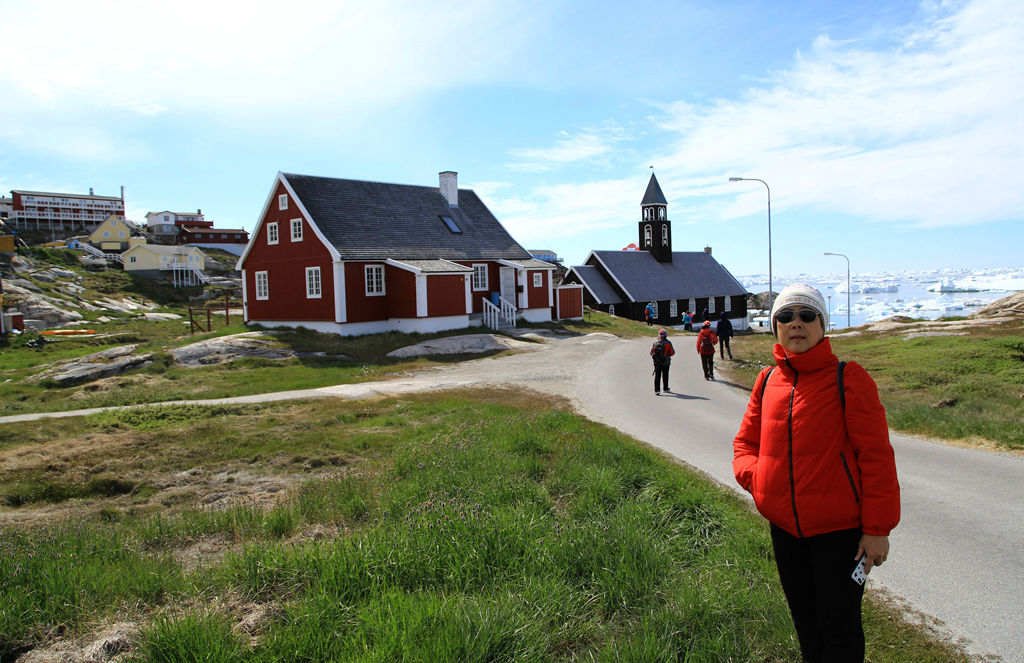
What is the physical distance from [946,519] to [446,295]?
26.5 meters

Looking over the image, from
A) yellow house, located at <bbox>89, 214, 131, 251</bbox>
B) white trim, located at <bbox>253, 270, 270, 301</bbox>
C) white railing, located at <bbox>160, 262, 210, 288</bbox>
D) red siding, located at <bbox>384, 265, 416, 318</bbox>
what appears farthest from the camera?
yellow house, located at <bbox>89, 214, 131, 251</bbox>

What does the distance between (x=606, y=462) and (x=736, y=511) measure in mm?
1906

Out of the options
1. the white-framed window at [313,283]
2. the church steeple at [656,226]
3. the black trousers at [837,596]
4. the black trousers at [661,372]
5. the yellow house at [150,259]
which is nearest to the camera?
the black trousers at [837,596]

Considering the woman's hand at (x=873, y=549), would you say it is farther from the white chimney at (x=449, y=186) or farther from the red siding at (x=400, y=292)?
the white chimney at (x=449, y=186)

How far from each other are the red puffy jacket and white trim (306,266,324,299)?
98.2ft

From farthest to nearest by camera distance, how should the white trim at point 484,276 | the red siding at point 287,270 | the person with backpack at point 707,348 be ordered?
1. the white trim at point 484,276
2. the red siding at point 287,270
3. the person with backpack at point 707,348

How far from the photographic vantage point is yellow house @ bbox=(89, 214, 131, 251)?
8862 centimetres

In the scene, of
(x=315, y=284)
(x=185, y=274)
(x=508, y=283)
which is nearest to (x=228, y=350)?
(x=315, y=284)

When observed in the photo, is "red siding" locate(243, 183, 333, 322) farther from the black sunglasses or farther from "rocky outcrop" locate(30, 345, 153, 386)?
the black sunglasses

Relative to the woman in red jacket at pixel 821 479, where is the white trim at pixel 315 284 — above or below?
above

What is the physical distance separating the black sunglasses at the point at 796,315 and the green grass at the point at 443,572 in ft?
7.24

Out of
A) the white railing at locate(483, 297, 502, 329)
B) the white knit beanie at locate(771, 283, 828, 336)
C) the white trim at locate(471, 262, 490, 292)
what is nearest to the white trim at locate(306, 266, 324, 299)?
the white trim at locate(471, 262, 490, 292)

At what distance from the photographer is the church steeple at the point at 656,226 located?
61181 millimetres

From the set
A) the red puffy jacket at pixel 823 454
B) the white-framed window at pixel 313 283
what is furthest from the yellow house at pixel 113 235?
the red puffy jacket at pixel 823 454
